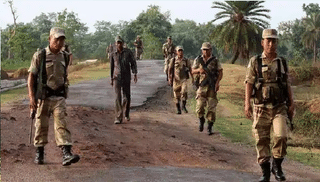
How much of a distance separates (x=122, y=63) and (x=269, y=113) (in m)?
5.56

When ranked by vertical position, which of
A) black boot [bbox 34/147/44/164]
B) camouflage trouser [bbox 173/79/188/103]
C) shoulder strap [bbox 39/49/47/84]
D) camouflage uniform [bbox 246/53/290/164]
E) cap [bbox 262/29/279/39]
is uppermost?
cap [bbox 262/29/279/39]

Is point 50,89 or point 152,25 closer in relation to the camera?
point 50,89

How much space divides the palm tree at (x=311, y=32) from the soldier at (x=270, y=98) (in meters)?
67.3

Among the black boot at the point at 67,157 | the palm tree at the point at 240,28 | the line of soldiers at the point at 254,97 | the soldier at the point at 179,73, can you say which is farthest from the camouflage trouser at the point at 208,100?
the palm tree at the point at 240,28

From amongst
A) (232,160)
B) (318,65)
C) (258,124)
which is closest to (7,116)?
(232,160)

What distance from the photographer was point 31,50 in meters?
61.1

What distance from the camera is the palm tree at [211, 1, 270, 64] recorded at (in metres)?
46.8

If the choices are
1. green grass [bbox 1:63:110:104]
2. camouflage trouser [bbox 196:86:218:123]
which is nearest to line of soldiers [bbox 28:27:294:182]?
camouflage trouser [bbox 196:86:218:123]

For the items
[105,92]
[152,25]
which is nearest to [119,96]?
[105,92]

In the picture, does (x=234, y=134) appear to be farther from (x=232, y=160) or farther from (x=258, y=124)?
(x=258, y=124)

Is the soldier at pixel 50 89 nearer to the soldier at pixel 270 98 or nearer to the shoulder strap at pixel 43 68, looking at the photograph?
the shoulder strap at pixel 43 68

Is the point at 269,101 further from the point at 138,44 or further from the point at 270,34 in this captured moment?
the point at 138,44

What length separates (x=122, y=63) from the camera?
1143 cm

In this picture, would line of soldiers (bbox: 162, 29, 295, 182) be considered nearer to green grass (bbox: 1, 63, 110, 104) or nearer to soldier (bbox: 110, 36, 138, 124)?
soldier (bbox: 110, 36, 138, 124)
